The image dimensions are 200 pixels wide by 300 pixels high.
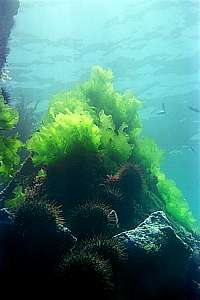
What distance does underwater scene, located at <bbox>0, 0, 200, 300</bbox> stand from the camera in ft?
17.4

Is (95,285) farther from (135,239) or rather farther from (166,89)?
(166,89)

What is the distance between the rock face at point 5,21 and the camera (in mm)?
9914

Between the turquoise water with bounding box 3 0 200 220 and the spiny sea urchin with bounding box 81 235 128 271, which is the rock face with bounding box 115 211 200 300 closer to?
Answer: the spiny sea urchin with bounding box 81 235 128 271

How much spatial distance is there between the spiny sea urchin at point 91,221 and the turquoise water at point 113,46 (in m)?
10.4

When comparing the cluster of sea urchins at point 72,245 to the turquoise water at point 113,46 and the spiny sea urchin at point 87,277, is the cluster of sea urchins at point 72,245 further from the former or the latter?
the turquoise water at point 113,46

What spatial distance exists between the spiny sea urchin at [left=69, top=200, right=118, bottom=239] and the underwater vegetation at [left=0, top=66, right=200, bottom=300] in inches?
0.6

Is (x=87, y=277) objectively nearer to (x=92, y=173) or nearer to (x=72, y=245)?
(x=72, y=245)

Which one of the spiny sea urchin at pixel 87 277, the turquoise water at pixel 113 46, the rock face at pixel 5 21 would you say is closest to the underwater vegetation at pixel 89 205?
the spiny sea urchin at pixel 87 277

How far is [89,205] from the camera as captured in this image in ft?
19.8

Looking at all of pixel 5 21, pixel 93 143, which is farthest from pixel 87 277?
pixel 5 21

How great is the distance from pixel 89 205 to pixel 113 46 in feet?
52.5

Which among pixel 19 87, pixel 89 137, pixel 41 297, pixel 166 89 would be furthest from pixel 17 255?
pixel 166 89

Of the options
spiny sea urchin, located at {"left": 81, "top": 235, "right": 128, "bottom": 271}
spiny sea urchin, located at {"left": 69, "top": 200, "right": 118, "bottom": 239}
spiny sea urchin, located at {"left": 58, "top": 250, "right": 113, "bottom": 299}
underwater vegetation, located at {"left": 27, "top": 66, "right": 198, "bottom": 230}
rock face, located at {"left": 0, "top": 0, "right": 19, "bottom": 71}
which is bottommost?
spiny sea urchin, located at {"left": 58, "top": 250, "right": 113, "bottom": 299}

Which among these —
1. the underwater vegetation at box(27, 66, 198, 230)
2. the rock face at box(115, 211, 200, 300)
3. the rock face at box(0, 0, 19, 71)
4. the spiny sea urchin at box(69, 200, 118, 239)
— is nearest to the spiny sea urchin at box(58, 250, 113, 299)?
the rock face at box(115, 211, 200, 300)
